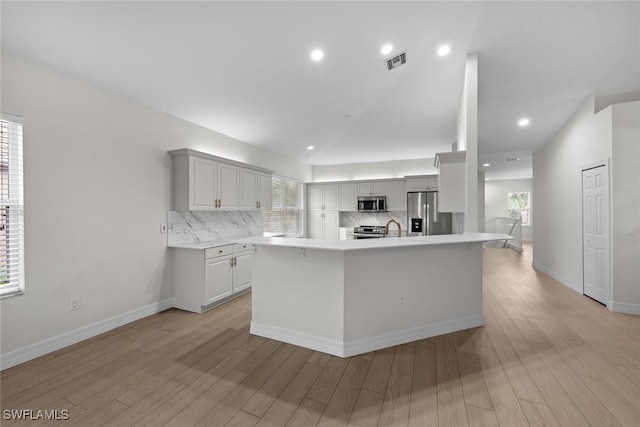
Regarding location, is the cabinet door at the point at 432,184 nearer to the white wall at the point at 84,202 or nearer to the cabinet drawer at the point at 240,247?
the cabinet drawer at the point at 240,247

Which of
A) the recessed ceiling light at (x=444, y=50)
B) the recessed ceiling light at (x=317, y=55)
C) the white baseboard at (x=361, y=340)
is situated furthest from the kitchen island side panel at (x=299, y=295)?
the recessed ceiling light at (x=444, y=50)

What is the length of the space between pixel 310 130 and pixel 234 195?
208 centimetres

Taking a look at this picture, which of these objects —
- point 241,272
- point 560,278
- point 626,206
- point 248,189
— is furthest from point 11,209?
point 560,278

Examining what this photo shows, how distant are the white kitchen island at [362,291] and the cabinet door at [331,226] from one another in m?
4.58

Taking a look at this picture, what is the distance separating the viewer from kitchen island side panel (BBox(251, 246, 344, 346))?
257 cm

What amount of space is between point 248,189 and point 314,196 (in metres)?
3.00

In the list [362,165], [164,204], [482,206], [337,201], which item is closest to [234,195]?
[164,204]

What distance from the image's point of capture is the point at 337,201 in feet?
24.4

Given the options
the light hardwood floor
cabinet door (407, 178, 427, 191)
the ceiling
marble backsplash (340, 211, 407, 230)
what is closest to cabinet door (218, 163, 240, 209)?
the ceiling

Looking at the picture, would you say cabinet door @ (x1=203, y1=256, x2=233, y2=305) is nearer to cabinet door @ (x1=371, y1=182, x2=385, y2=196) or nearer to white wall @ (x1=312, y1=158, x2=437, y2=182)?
cabinet door @ (x1=371, y1=182, x2=385, y2=196)

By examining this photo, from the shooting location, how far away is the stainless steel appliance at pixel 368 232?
6.90 m

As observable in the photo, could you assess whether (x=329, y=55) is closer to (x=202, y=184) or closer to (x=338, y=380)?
(x=202, y=184)

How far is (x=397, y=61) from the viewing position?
364 cm

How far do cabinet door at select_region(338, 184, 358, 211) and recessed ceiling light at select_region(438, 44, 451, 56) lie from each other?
4.04 meters
